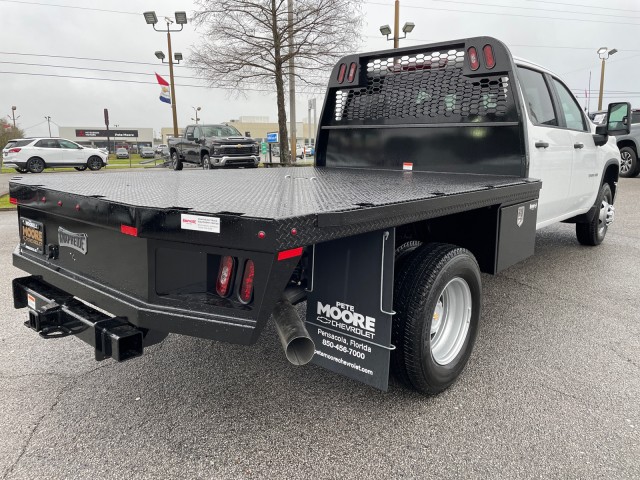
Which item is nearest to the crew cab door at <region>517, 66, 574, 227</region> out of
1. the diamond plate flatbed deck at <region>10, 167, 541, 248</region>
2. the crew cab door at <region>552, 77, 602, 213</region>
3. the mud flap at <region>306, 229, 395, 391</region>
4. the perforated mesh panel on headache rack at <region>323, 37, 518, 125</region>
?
the crew cab door at <region>552, 77, 602, 213</region>

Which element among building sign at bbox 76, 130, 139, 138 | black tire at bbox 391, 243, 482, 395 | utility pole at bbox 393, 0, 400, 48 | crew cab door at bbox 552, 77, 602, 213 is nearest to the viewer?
black tire at bbox 391, 243, 482, 395

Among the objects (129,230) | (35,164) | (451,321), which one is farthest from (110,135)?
(129,230)

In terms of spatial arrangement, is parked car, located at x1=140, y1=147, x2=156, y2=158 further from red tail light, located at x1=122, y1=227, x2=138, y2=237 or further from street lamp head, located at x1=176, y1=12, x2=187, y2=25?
red tail light, located at x1=122, y1=227, x2=138, y2=237

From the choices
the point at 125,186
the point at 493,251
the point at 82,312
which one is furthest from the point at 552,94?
the point at 82,312

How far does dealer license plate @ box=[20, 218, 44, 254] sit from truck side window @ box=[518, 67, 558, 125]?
3674 mm

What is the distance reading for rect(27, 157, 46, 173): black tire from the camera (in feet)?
74.2

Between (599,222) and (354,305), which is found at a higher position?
(354,305)

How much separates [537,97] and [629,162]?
13713mm

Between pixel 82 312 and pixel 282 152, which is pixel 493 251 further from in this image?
pixel 282 152

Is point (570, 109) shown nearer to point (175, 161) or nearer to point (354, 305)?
point (354, 305)

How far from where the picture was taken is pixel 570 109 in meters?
5.20

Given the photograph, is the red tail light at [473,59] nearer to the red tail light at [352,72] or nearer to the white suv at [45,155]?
the red tail light at [352,72]

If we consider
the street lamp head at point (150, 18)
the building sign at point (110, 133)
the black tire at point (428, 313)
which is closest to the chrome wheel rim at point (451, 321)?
the black tire at point (428, 313)

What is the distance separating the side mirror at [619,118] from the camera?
539cm
